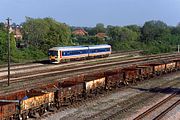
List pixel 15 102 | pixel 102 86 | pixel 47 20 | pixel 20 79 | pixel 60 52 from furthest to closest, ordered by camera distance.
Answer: pixel 47 20 → pixel 60 52 → pixel 20 79 → pixel 102 86 → pixel 15 102

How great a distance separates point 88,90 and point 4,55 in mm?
35686

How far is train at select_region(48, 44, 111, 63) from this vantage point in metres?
61.1

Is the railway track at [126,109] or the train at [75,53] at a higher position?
the train at [75,53]

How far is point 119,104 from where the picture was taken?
95.9 ft

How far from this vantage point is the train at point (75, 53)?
61.1 metres

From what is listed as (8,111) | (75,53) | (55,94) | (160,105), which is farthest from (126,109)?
(75,53)

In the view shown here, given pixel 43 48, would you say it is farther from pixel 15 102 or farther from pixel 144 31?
pixel 144 31

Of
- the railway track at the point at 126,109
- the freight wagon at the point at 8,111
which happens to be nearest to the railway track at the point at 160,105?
the railway track at the point at 126,109

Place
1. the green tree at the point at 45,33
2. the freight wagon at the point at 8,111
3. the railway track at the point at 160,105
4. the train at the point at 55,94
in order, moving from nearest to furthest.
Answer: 1. the freight wagon at the point at 8,111
2. the train at the point at 55,94
3. the railway track at the point at 160,105
4. the green tree at the point at 45,33

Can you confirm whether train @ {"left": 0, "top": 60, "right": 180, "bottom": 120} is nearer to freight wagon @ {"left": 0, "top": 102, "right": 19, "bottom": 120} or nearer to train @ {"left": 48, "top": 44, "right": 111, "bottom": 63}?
freight wagon @ {"left": 0, "top": 102, "right": 19, "bottom": 120}

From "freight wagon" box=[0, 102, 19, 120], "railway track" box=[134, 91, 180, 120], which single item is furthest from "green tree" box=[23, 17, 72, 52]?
"freight wagon" box=[0, 102, 19, 120]

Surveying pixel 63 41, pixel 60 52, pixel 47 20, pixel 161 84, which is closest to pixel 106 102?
pixel 161 84

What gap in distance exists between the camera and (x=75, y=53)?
67000 millimetres

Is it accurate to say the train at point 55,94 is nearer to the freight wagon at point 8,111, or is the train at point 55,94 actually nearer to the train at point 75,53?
the freight wagon at point 8,111
